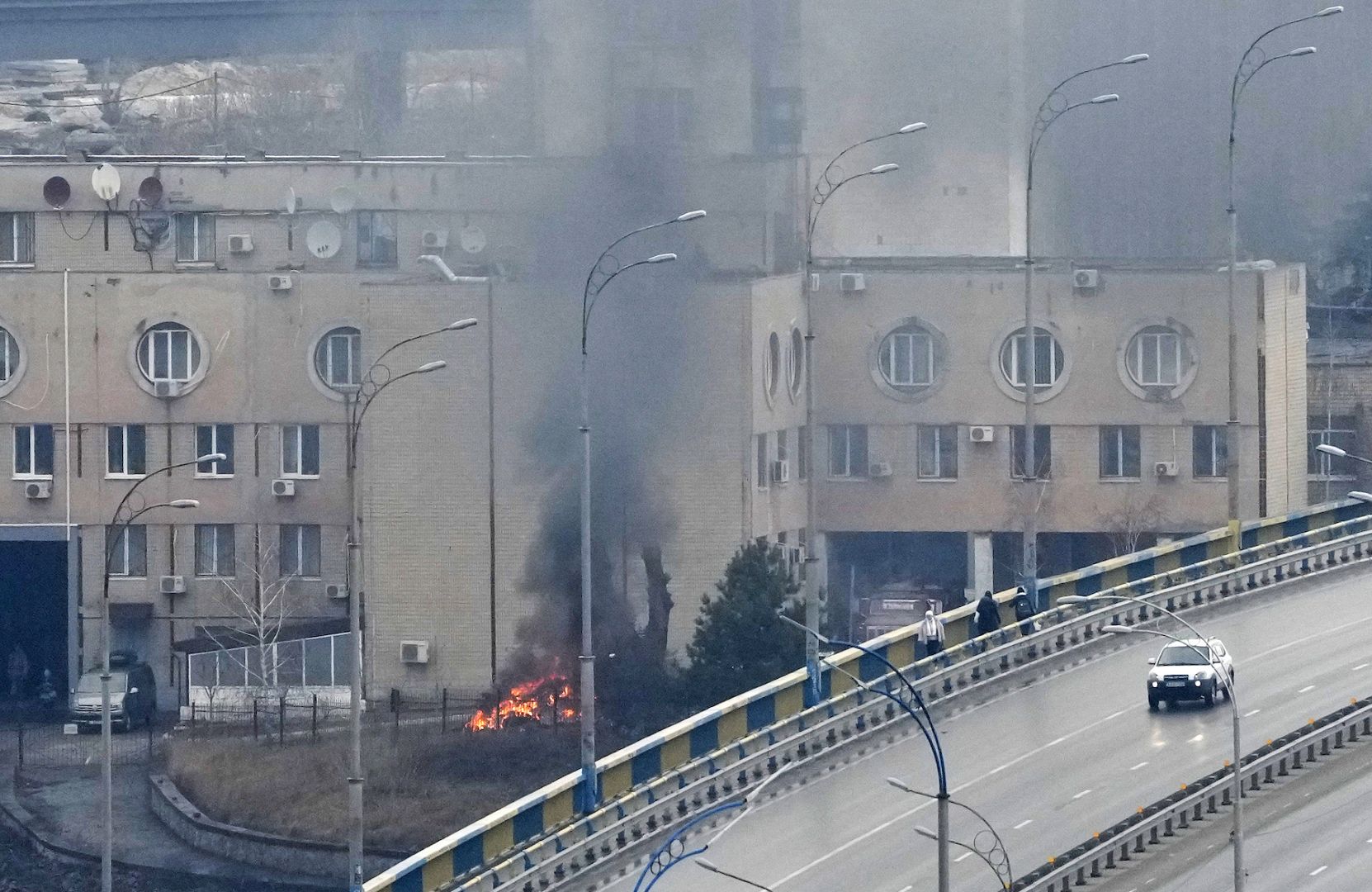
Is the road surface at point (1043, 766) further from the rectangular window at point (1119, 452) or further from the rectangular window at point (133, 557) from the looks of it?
the rectangular window at point (133, 557)

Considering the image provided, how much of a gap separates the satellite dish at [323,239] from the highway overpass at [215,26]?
7776 millimetres

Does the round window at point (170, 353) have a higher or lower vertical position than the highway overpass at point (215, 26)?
lower

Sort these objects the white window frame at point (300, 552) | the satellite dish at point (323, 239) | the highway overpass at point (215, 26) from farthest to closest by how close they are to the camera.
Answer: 1. the highway overpass at point (215, 26)
2. the satellite dish at point (323, 239)
3. the white window frame at point (300, 552)

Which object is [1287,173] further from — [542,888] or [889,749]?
[542,888]

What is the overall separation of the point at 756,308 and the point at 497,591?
6.98 meters

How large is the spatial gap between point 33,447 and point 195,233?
16.9ft

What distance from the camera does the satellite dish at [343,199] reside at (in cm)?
4925

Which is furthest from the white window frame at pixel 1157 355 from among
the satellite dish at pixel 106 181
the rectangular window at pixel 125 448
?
the satellite dish at pixel 106 181

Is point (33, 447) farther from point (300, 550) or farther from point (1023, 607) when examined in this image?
point (1023, 607)

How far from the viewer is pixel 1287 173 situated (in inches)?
2217

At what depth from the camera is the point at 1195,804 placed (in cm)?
2691

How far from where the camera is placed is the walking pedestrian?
1923 inches

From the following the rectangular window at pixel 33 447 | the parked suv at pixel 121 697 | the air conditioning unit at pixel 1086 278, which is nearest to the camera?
the parked suv at pixel 121 697

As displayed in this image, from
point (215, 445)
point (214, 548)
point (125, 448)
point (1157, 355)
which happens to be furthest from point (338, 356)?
point (1157, 355)
